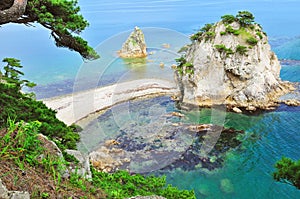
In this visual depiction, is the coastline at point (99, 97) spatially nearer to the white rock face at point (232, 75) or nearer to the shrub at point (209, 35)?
the white rock face at point (232, 75)

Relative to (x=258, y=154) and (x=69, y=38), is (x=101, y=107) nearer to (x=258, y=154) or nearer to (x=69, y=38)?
(x=258, y=154)

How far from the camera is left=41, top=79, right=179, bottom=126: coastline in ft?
82.7

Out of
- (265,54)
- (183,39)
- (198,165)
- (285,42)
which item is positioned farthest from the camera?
(183,39)

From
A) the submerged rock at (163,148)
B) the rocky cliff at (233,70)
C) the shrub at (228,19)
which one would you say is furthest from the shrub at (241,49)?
the submerged rock at (163,148)

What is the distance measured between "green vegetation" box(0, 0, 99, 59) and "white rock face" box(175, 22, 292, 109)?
65.6ft

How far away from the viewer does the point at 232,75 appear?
24812 millimetres

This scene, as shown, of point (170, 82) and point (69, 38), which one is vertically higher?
point (69, 38)

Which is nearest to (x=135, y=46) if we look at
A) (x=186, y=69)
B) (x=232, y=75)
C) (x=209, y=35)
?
(x=186, y=69)

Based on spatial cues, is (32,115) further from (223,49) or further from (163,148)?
(223,49)

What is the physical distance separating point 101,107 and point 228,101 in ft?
43.0

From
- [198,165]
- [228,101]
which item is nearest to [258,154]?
[198,165]

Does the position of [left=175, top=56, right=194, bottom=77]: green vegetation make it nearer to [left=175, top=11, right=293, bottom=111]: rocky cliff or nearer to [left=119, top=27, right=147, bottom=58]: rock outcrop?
[left=175, top=11, right=293, bottom=111]: rocky cliff

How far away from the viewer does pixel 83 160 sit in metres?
5.73

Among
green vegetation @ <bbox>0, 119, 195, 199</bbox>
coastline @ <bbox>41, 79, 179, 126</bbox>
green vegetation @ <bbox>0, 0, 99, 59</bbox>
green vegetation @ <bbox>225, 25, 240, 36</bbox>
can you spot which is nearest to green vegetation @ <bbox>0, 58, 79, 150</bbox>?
green vegetation @ <bbox>0, 119, 195, 199</bbox>
